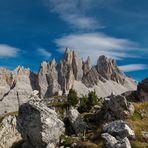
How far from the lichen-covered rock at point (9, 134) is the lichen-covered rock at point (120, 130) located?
2149 centimetres

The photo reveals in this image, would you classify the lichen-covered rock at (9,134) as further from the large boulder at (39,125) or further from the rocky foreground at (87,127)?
the large boulder at (39,125)

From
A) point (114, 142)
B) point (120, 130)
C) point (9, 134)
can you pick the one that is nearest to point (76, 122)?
point (120, 130)

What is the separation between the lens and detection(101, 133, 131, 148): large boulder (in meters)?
41.3

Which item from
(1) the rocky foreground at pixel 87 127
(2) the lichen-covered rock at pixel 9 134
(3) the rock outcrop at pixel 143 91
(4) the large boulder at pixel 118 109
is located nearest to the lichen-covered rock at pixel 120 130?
(1) the rocky foreground at pixel 87 127

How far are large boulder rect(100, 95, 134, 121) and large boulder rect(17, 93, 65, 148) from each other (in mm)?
7582

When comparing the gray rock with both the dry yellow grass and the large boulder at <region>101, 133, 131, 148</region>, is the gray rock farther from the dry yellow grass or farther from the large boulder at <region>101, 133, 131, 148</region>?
the dry yellow grass

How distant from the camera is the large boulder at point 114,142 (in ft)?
135

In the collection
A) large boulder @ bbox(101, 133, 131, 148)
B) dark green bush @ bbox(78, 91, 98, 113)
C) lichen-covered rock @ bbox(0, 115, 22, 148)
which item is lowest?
large boulder @ bbox(101, 133, 131, 148)

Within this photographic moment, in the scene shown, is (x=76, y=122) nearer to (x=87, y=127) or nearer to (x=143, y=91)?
(x=87, y=127)

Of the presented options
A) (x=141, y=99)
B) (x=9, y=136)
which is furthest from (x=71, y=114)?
(x=141, y=99)

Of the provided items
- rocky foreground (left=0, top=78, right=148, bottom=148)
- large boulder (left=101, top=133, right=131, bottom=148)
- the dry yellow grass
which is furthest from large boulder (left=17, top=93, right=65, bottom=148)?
the dry yellow grass

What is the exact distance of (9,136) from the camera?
6406 centimetres

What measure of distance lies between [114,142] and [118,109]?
1065cm

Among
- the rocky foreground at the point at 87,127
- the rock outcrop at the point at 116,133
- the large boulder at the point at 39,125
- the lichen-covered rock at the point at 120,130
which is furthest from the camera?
the large boulder at the point at 39,125
